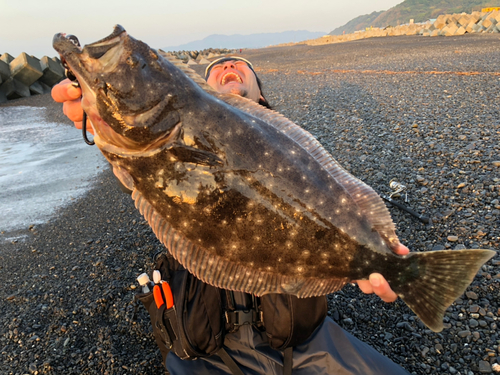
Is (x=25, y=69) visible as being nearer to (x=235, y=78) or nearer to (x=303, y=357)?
(x=235, y=78)

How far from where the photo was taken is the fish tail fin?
1.75 metres

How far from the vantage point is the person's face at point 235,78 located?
3047mm

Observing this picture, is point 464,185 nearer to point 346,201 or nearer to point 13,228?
point 346,201

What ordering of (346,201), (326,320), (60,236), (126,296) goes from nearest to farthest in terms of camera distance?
(346,201) → (326,320) → (126,296) → (60,236)

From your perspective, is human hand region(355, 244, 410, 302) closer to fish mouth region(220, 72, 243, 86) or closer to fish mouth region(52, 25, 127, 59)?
fish mouth region(52, 25, 127, 59)

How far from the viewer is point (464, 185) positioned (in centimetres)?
462

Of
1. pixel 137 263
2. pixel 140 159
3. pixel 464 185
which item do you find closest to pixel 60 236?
pixel 137 263

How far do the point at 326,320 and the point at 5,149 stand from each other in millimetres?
12818

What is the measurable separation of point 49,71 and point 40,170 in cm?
1783

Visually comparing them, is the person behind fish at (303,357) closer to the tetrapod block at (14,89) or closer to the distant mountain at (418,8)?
the tetrapod block at (14,89)

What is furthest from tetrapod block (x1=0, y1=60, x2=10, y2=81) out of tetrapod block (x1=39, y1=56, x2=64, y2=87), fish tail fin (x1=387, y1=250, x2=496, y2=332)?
fish tail fin (x1=387, y1=250, x2=496, y2=332)

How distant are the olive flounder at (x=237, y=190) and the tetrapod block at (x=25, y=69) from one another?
23740 mm

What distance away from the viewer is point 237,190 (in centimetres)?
176

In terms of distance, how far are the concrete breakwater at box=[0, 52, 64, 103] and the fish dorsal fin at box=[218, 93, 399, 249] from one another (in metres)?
22.8
